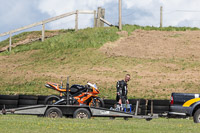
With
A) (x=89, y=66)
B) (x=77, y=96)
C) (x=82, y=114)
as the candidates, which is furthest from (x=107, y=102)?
(x=89, y=66)

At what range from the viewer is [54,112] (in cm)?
1555

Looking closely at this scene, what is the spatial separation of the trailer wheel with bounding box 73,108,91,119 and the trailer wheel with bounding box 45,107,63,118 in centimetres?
54

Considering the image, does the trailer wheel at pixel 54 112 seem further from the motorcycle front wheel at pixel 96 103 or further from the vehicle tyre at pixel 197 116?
the vehicle tyre at pixel 197 116

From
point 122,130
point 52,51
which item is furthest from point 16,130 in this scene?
point 52,51

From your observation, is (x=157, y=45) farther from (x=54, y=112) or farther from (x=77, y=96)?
(x=54, y=112)

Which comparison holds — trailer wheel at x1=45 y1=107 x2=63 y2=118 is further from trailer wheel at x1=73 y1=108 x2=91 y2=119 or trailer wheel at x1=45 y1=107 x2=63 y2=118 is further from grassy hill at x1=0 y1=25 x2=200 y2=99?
grassy hill at x1=0 y1=25 x2=200 y2=99

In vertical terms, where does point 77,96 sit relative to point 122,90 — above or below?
below

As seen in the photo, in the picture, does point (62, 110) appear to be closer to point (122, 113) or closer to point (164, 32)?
point (122, 113)

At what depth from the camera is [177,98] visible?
15.6 meters

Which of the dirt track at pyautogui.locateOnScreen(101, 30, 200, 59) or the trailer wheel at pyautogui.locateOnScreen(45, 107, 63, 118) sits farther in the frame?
the dirt track at pyautogui.locateOnScreen(101, 30, 200, 59)

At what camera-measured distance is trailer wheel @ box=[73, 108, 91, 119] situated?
15.5 m

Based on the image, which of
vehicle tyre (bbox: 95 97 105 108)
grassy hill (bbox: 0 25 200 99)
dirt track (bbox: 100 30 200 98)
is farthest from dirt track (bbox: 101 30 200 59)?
vehicle tyre (bbox: 95 97 105 108)

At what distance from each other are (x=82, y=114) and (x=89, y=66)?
2033 centimetres

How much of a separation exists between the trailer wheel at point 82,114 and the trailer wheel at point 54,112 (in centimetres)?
54
